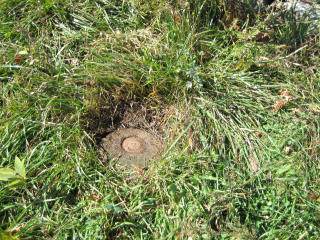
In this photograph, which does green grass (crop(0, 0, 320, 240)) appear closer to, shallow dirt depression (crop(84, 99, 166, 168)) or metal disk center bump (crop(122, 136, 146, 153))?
shallow dirt depression (crop(84, 99, 166, 168))

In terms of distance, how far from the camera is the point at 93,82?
265cm

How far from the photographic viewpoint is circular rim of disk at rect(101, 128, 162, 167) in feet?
8.12

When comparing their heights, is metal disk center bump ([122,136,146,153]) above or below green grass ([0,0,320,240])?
below

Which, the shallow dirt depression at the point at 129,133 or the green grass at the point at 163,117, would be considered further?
the shallow dirt depression at the point at 129,133

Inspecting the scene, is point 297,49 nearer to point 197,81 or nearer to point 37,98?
point 197,81

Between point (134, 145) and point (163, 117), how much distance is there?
0.34m

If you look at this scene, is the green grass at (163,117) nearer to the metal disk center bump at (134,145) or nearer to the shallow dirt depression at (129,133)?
the shallow dirt depression at (129,133)

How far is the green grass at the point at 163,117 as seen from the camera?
208 centimetres

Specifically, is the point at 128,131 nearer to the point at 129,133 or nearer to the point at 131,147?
the point at 129,133

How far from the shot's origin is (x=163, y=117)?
2.72m

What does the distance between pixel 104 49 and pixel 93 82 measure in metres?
0.34

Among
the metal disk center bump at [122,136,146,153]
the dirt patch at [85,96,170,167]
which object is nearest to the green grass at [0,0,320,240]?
the dirt patch at [85,96,170,167]

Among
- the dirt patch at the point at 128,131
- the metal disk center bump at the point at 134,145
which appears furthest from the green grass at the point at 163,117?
the metal disk center bump at the point at 134,145

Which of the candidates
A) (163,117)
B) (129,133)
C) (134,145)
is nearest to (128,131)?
(129,133)
